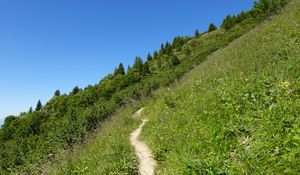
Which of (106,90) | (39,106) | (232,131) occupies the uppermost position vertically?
(39,106)

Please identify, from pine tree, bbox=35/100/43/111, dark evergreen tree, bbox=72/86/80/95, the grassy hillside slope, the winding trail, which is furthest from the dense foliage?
the grassy hillside slope

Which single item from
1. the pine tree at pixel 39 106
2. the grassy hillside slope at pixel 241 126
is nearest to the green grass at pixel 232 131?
the grassy hillside slope at pixel 241 126

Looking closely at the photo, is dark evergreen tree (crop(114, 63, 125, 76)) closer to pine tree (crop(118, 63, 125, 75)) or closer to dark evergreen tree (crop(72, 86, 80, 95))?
pine tree (crop(118, 63, 125, 75))

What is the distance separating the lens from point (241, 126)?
9.29 m

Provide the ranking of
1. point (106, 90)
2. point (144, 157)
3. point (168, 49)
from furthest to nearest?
point (168, 49), point (106, 90), point (144, 157)

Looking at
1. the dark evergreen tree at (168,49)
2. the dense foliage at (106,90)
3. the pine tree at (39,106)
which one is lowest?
the dense foliage at (106,90)

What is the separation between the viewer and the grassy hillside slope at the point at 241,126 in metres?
7.21

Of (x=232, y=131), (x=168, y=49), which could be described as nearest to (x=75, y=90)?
(x=168, y=49)

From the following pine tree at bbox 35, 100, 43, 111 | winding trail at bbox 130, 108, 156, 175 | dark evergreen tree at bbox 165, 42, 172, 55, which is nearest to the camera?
winding trail at bbox 130, 108, 156, 175

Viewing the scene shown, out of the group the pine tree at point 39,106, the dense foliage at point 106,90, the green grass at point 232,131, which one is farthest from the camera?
the pine tree at point 39,106

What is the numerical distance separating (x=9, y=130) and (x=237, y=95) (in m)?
81.8

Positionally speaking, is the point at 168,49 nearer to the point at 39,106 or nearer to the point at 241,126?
the point at 39,106

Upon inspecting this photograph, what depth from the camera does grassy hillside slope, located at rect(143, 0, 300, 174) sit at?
721 cm

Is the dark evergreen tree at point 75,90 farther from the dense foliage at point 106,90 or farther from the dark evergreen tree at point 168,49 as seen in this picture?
the dark evergreen tree at point 168,49
